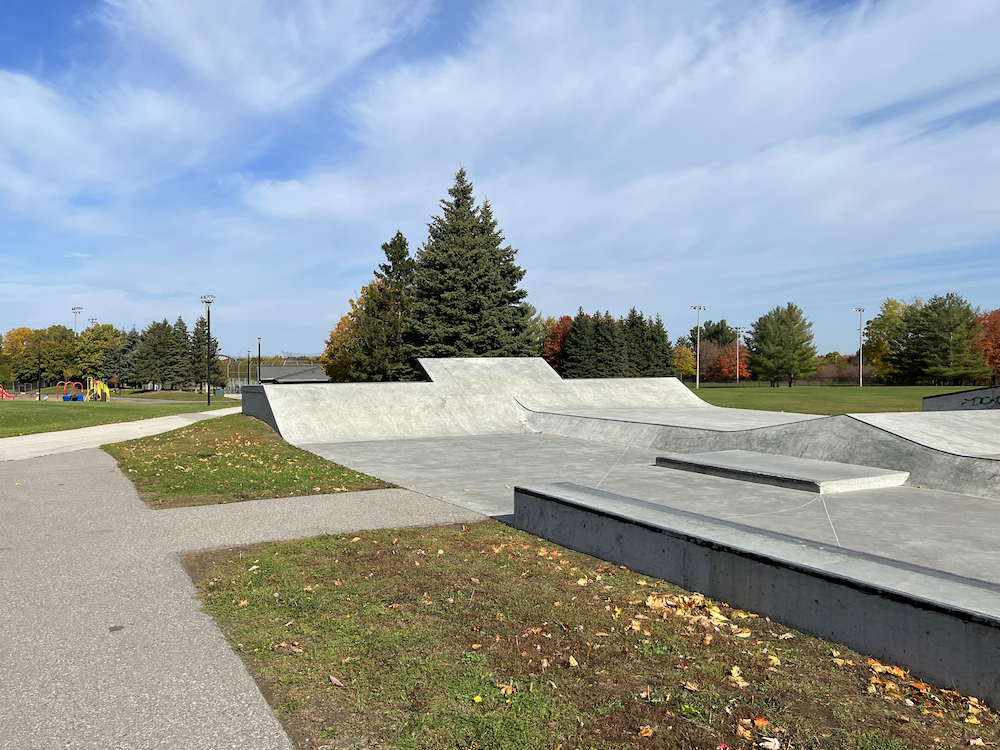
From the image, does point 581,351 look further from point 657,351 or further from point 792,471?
point 792,471

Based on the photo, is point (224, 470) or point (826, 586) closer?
point (826, 586)

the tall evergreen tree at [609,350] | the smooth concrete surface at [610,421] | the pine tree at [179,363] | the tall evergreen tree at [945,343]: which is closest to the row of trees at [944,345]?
the tall evergreen tree at [945,343]

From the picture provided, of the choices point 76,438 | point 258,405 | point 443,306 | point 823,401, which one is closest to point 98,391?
point 443,306

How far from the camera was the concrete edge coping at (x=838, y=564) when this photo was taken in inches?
120

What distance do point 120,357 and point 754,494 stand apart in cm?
9889

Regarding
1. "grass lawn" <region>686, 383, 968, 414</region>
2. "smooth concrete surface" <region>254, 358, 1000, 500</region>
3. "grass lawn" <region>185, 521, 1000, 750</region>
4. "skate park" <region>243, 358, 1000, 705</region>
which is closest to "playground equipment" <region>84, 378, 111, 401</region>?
"smooth concrete surface" <region>254, 358, 1000, 500</region>

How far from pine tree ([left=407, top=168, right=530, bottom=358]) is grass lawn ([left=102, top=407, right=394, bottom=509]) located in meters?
21.5

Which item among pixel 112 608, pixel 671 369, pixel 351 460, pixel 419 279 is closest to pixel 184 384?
pixel 419 279

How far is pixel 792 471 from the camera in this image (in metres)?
7.96

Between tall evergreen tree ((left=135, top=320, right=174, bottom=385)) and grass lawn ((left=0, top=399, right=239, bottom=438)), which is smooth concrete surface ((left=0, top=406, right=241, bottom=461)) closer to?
grass lawn ((left=0, top=399, right=239, bottom=438))

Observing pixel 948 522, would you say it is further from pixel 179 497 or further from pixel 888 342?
pixel 888 342

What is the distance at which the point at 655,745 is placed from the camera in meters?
2.53

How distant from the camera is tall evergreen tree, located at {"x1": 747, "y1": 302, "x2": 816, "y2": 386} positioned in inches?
2798

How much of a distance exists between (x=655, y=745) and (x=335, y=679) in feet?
5.31
